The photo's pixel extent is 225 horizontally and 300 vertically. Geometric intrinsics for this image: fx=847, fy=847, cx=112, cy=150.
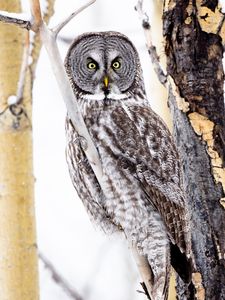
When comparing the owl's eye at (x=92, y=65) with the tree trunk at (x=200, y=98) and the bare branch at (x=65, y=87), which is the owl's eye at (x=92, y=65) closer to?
the tree trunk at (x=200, y=98)

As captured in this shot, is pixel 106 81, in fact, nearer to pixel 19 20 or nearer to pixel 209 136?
pixel 209 136

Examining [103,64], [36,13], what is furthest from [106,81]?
[36,13]

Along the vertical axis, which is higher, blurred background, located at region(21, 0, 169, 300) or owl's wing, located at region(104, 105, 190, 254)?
blurred background, located at region(21, 0, 169, 300)

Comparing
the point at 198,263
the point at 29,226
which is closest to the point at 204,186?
the point at 198,263

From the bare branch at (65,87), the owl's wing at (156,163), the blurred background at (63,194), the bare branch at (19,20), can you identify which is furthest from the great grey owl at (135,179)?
the blurred background at (63,194)

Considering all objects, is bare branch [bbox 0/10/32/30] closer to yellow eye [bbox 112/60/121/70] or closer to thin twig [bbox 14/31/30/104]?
thin twig [bbox 14/31/30/104]

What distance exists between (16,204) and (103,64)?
27.2 inches

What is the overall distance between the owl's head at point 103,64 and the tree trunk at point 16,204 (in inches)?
13.7

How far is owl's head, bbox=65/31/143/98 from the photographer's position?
11.1ft

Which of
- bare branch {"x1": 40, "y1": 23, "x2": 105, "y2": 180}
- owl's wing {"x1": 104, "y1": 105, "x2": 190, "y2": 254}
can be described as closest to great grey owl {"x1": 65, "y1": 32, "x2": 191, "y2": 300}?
owl's wing {"x1": 104, "y1": 105, "x2": 190, "y2": 254}

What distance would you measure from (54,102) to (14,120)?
18.1 feet

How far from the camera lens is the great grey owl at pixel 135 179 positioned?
123 inches

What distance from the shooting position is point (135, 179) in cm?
317

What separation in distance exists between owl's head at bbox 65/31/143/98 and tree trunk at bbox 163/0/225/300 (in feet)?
0.96
